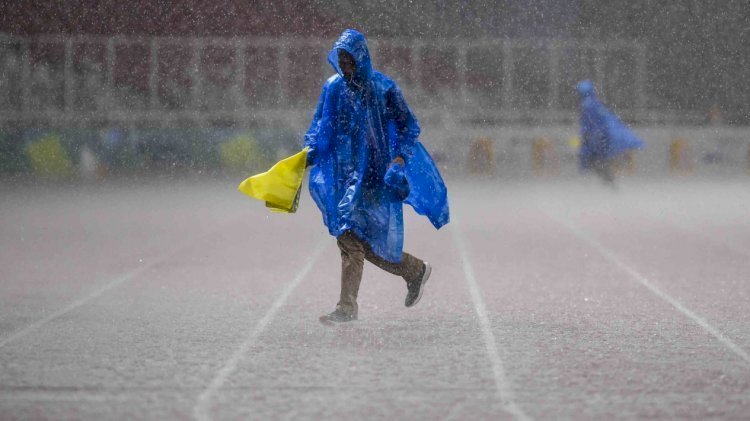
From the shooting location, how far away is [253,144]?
Answer: 2911cm

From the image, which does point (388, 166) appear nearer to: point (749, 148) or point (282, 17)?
point (749, 148)

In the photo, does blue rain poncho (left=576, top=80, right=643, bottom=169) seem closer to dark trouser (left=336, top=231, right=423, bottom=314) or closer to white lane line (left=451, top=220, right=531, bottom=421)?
white lane line (left=451, top=220, right=531, bottom=421)

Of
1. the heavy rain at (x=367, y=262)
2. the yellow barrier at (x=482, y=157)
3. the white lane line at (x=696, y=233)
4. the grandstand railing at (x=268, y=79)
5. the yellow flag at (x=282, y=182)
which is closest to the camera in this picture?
the heavy rain at (x=367, y=262)

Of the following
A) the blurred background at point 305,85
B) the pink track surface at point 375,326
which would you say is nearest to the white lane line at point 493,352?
the pink track surface at point 375,326

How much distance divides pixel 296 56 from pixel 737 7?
60.6 ft

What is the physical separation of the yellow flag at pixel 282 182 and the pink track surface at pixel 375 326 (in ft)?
2.33

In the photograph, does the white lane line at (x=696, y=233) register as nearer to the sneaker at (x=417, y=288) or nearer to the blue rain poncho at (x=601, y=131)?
the blue rain poncho at (x=601, y=131)

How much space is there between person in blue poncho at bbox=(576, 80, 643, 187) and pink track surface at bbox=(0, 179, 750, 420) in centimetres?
555

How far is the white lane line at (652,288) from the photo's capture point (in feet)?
20.6

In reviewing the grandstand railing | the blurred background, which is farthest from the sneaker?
the grandstand railing

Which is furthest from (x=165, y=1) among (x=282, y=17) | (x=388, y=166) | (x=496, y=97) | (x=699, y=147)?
(x=388, y=166)

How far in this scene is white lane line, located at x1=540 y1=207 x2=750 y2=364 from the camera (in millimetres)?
6277

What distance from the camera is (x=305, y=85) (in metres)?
34.6

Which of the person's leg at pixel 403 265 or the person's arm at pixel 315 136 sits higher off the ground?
the person's arm at pixel 315 136
